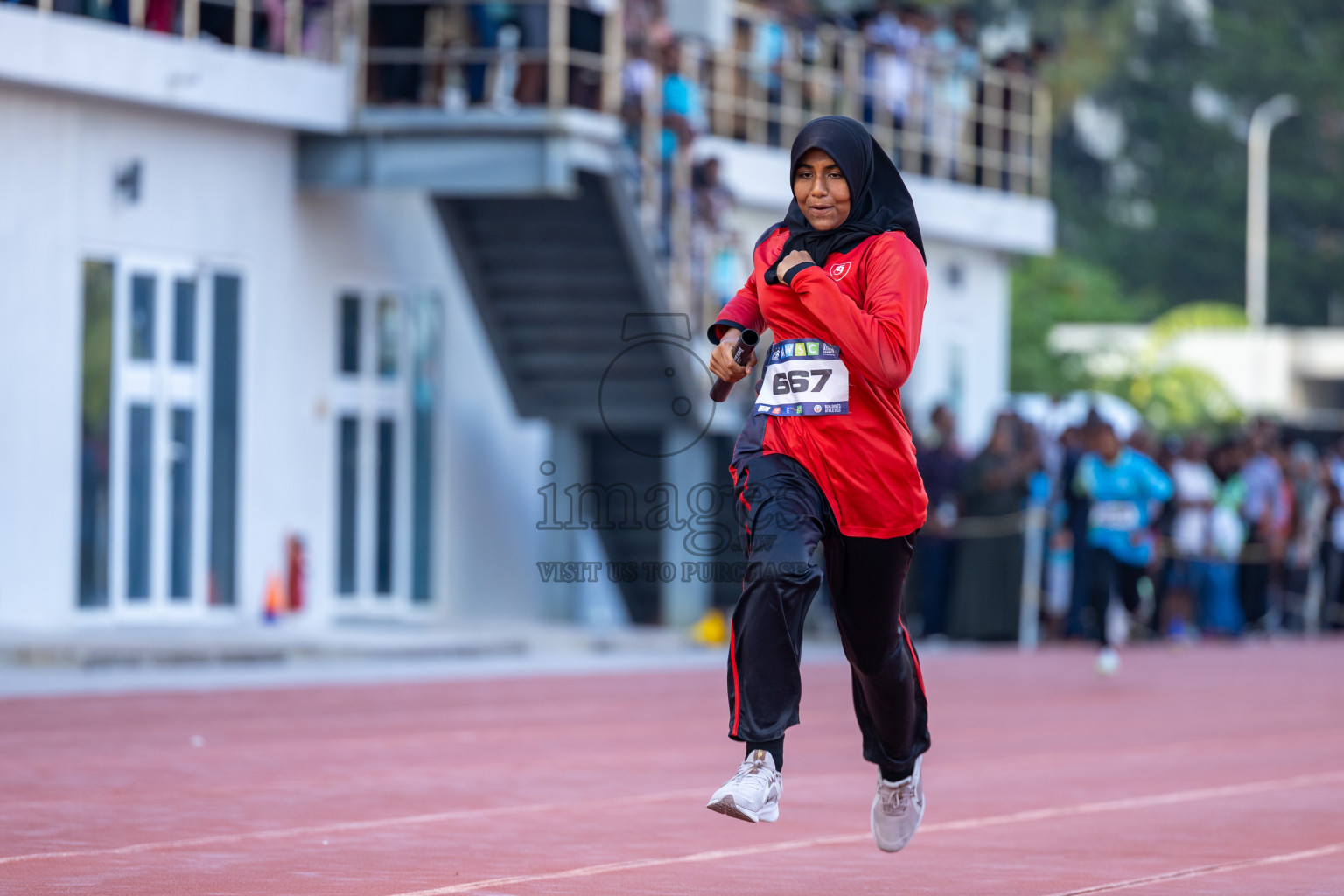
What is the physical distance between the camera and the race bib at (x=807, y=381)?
656 cm

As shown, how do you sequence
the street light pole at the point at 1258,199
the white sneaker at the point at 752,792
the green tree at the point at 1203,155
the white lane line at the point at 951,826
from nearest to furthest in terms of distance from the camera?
the white sneaker at the point at 752,792 < the white lane line at the point at 951,826 < the street light pole at the point at 1258,199 < the green tree at the point at 1203,155

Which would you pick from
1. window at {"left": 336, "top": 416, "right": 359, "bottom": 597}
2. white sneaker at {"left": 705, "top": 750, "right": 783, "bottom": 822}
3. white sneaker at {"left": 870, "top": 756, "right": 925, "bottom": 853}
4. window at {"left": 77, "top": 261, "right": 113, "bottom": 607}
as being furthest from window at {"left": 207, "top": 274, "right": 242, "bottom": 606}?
white sneaker at {"left": 705, "top": 750, "right": 783, "bottom": 822}

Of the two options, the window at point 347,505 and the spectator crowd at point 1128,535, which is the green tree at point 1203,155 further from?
the window at point 347,505

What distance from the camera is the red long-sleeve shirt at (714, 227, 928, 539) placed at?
21.1 ft

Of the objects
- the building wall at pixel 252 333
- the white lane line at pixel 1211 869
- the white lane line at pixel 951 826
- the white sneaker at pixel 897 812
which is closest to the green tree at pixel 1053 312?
the building wall at pixel 252 333

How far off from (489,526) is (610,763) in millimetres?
13954

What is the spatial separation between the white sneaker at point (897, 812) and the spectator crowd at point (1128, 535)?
10.8 meters

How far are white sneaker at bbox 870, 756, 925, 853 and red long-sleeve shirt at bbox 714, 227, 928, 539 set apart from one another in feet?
2.80

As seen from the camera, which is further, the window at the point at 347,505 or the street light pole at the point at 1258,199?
the street light pole at the point at 1258,199

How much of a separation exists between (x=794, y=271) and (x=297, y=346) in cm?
1563

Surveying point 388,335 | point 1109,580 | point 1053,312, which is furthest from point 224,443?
point 1053,312

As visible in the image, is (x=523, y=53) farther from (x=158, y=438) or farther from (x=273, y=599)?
(x=273, y=599)

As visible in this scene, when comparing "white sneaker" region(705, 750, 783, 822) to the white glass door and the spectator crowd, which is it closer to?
the spectator crowd

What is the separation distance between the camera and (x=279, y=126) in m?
21.4
